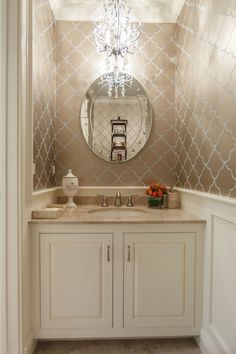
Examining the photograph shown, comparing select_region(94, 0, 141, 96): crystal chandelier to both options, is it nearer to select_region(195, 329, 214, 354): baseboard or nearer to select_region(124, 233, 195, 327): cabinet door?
select_region(124, 233, 195, 327): cabinet door

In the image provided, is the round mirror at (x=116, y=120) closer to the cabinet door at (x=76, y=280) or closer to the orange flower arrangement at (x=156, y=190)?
the orange flower arrangement at (x=156, y=190)

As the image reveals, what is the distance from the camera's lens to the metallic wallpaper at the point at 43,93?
193 centimetres

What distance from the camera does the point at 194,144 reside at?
6.81 ft

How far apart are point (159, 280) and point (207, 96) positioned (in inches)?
48.7

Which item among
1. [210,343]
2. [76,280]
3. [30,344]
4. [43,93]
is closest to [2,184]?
[76,280]

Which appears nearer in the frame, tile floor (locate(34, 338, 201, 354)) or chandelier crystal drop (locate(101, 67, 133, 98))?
tile floor (locate(34, 338, 201, 354))

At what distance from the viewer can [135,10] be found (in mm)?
A: 2482

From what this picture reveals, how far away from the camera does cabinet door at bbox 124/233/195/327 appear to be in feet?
5.93

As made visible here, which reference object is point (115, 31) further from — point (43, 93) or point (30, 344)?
point (30, 344)

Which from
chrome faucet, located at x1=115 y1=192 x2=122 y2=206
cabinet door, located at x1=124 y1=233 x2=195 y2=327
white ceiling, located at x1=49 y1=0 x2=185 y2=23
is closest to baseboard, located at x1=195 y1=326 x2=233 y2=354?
cabinet door, located at x1=124 y1=233 x2=195 y2=327

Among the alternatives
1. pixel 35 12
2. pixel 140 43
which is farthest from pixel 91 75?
pixel 35 12

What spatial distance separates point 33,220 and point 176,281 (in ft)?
3.32

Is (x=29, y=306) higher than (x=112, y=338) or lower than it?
higher

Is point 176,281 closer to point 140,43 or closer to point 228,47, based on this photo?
point 228,47
